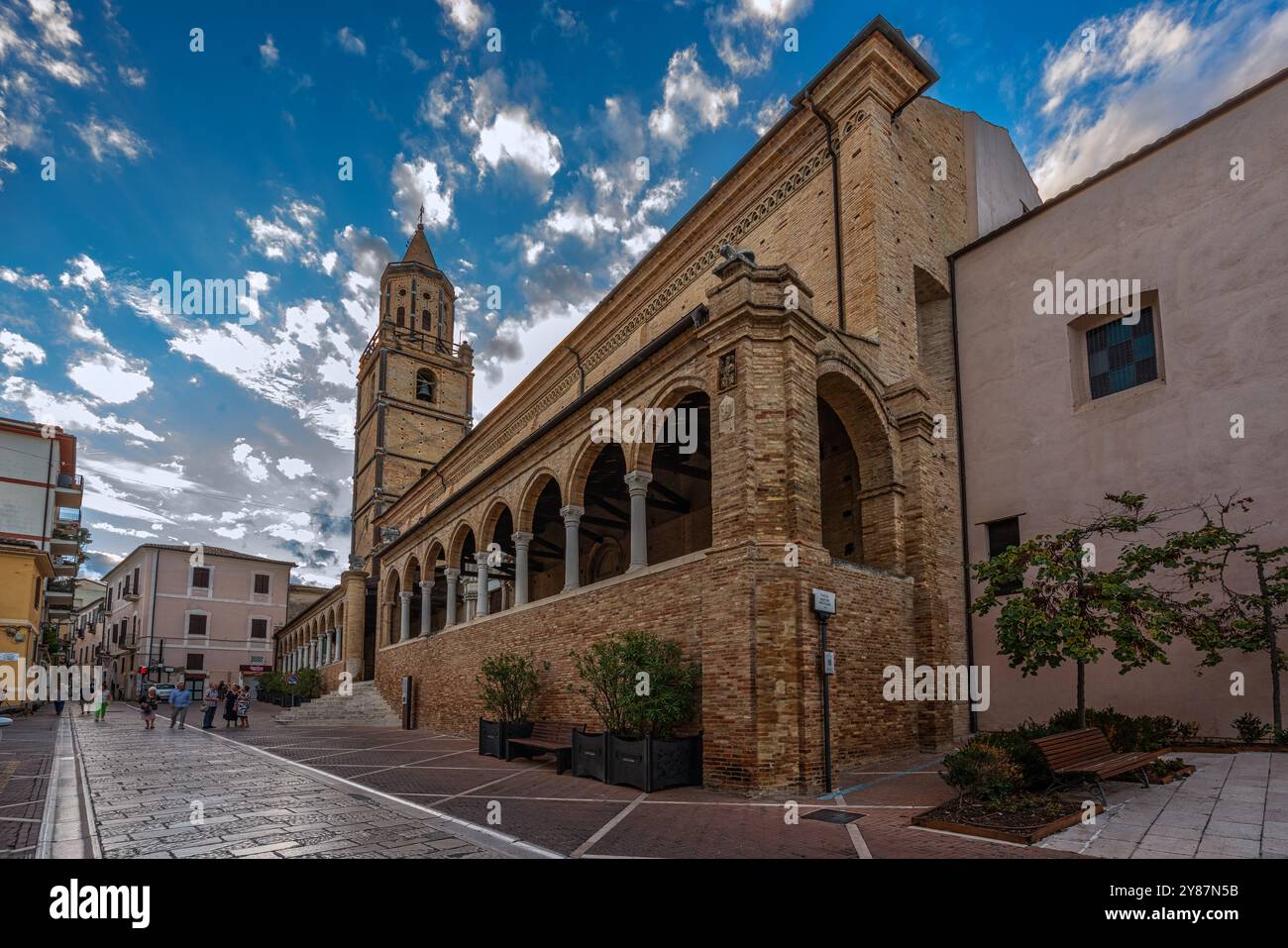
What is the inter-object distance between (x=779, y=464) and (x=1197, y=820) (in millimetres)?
5721

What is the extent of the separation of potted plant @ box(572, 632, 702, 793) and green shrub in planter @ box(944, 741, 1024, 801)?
3.46 m

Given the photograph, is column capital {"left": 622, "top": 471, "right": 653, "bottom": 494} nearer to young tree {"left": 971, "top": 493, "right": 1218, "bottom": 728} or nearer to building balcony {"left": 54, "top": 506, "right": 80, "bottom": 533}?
young tree {"left": 971, "top": 493, "right": 1218, "bottom": 728}

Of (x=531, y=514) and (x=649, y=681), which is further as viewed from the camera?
(x=531, y=514)

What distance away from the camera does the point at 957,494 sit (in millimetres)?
15383

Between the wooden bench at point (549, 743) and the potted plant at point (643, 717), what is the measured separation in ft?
1.47

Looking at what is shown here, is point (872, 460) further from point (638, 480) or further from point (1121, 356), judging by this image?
point (1121, 356)

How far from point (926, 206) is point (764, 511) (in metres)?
9.75

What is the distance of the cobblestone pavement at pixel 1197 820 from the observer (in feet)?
19.2

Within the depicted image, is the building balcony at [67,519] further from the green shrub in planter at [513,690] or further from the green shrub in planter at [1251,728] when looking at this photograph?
the green shrub in planter at [1251,728]

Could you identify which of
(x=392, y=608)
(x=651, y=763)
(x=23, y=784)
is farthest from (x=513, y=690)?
(x=392, y=608)

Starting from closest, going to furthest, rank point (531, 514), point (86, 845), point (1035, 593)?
point (86, 845) → point (1035, 593) → point (531, 514)
